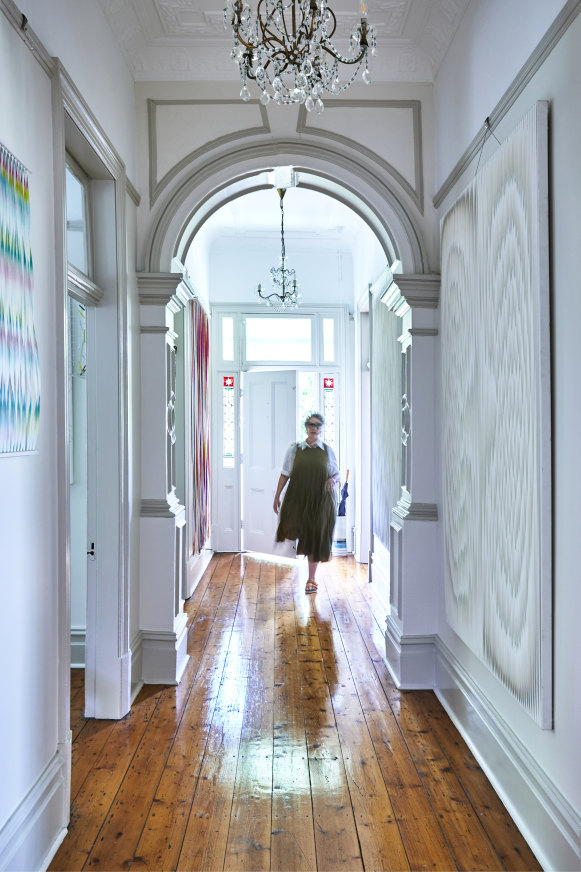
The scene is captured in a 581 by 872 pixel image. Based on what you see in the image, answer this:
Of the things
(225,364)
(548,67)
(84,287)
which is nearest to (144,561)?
(84,287)

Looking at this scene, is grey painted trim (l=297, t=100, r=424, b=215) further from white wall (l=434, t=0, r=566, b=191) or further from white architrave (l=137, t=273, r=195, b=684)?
white architrave (l=137, t=273, r=195, b=684)

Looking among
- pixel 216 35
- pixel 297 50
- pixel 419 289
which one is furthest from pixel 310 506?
pixel 297 50

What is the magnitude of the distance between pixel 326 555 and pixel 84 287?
3.67 m

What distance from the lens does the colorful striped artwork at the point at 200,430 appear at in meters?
6.61

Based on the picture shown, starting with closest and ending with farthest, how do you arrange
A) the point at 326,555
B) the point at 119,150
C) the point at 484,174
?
1. the point at 484,174
2. the point at 119,150
3. the point at 326,555

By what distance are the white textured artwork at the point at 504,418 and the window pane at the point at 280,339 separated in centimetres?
475

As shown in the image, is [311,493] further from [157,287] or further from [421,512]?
[157,287]

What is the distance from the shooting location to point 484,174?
2.88 m

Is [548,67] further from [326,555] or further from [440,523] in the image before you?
[326,555]

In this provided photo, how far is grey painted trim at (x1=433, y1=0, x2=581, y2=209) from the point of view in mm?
2154

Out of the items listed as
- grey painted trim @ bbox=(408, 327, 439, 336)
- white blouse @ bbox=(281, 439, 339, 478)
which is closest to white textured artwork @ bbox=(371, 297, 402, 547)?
white blouse @ bbox=(281, 439, 339, 478)

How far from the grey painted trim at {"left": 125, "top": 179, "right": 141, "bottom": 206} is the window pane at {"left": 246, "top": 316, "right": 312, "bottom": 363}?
4.31 meters

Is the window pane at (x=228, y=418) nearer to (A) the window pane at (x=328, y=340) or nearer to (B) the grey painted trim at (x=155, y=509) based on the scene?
(A) the window pane at (x=328, y=340)

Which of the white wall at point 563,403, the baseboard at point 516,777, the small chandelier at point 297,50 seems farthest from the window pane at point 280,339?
the small chandelier at point 297,50
